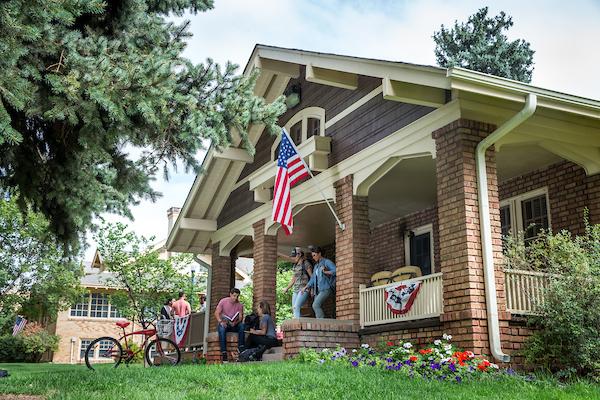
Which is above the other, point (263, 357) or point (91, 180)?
point (91, 180)

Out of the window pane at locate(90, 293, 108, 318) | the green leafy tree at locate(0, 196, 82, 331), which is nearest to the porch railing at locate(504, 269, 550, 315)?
the green leafy tree at locate(0, 196, 82, 331)

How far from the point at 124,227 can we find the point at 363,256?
2072 cm

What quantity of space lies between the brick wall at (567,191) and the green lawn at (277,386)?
3614 millimetres

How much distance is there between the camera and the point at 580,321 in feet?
27.3

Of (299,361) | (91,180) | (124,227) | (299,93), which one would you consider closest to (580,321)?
(299,361)

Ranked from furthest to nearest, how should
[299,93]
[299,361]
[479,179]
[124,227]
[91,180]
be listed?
[124,227], [299,93], [299,361], [479,179], [91,180]

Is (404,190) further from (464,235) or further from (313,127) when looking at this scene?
(464,235)

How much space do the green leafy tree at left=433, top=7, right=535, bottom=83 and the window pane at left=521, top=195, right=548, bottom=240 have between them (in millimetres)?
22740

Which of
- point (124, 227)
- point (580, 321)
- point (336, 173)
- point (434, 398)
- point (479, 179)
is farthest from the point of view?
point (124, 227)

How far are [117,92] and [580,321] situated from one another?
6.08 metres

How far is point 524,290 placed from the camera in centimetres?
907

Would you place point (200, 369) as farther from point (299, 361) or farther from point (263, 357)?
point (263, 357)

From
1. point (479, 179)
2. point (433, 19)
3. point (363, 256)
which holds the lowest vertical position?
point (363, 256)

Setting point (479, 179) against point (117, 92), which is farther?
point (479, 179)
